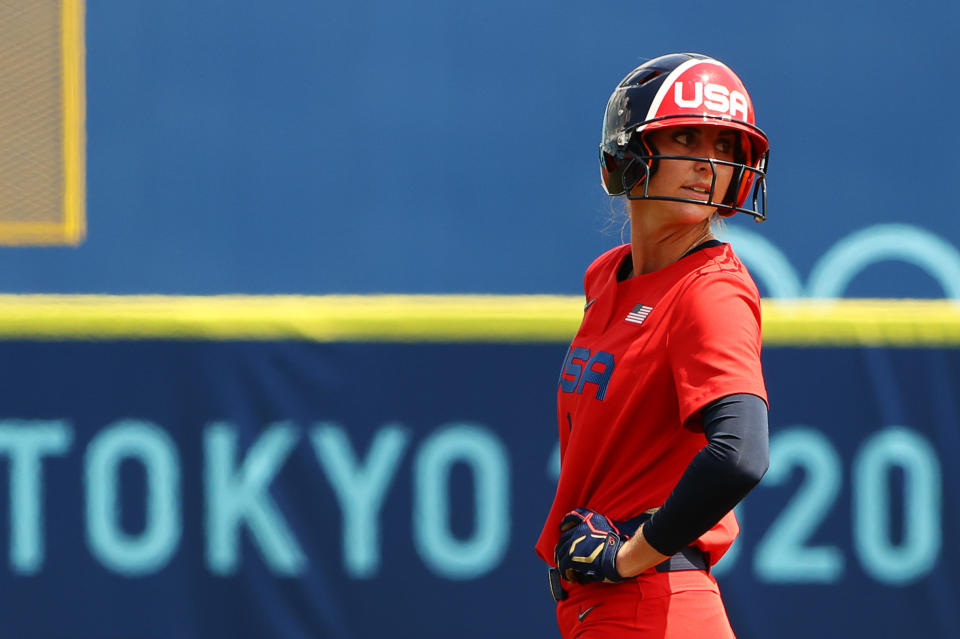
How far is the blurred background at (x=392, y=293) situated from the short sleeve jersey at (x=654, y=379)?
5.78 feet

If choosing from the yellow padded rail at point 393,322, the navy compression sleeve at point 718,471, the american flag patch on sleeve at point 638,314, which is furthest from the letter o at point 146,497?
the navy compression sleeve at point 718,471

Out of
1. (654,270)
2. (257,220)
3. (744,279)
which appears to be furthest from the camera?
(257,220)

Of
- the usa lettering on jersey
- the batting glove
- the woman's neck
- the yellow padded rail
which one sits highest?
the woman's neck

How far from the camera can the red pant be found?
1.78 meters

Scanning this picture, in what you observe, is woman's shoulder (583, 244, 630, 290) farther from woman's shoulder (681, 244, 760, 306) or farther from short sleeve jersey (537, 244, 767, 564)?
woman's shoulder (681, 244, 760, 306)

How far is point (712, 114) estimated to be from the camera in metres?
1.86

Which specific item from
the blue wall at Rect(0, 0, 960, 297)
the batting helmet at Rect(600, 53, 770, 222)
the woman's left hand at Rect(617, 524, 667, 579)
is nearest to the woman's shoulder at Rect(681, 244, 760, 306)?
the batting helmet at Rect(600, 53, 770, 222)

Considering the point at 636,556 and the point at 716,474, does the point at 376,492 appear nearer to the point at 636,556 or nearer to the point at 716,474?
the point at 636,556

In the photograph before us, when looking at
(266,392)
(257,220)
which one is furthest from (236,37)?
(266,392)

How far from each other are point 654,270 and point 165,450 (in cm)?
215

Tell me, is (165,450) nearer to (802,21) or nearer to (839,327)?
(839,327)

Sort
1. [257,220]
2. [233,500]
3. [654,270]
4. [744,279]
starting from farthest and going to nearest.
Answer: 1. [257,220]
2. [233,500]
3. [654,270]
4. [744,279]

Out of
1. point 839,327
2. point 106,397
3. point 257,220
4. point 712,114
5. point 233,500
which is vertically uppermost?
point 712,114

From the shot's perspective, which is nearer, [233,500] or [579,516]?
[579,516]
